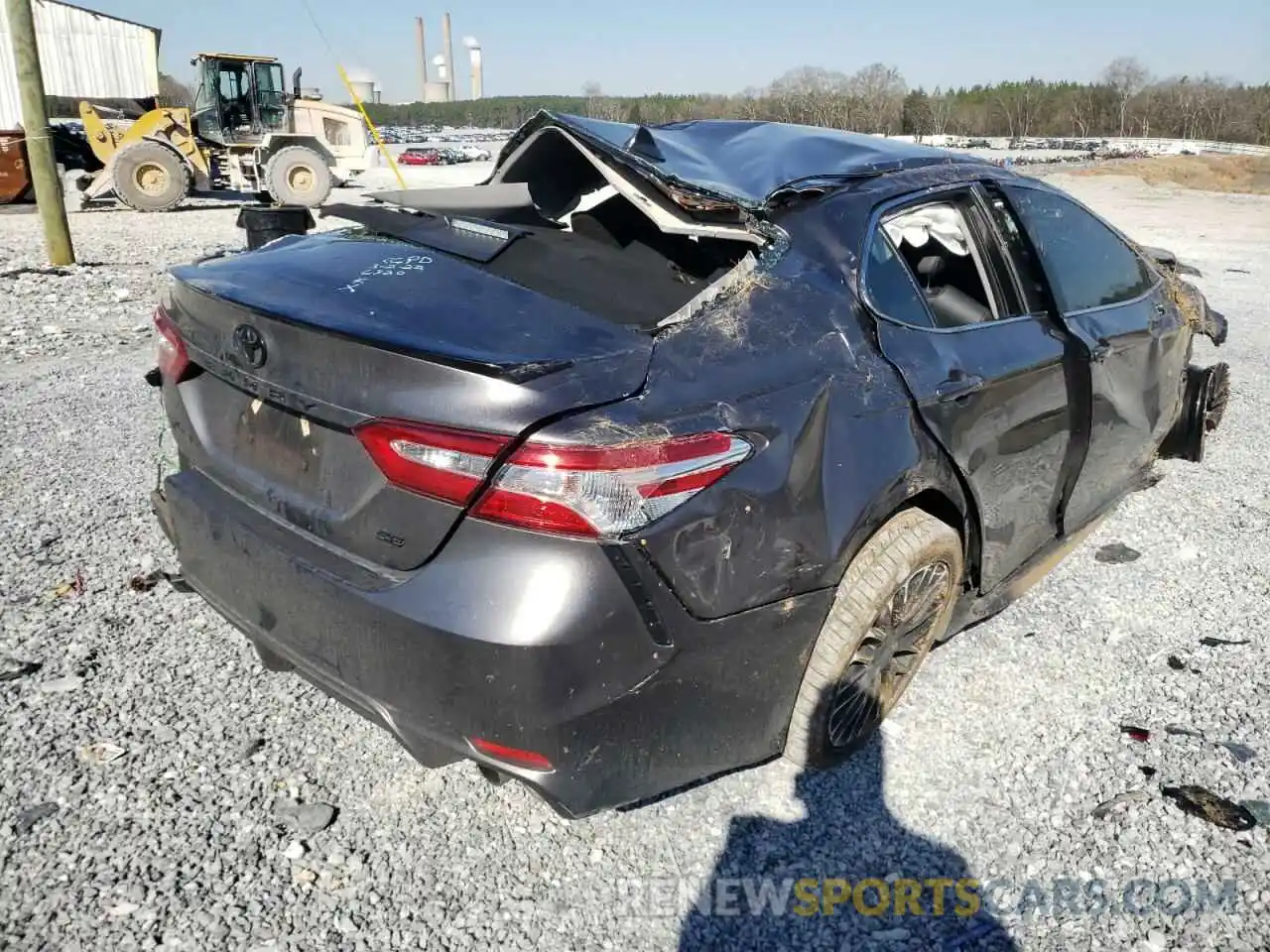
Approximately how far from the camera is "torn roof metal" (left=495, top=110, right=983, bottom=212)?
8.86 feet

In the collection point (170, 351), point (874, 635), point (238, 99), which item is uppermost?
point (238, 99)

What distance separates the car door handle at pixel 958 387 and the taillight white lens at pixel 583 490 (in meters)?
1.02

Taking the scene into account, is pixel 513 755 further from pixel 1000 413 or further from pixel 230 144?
pixel 230 144

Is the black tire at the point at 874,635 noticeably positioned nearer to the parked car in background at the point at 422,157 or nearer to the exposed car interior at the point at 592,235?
the exposed car interior at the point at 592,235

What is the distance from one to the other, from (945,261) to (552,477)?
7.46 feet

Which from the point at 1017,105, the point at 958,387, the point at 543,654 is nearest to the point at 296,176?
the point at 958,387

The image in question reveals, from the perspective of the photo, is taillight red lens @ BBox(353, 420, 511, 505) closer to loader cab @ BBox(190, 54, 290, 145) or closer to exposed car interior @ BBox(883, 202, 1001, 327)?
exposed car interior @ BBox(883, 202, 1001, 327)

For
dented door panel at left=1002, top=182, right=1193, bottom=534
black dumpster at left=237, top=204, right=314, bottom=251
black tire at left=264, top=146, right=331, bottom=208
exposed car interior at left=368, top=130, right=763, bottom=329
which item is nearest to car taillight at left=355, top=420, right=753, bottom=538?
exposed car interior at left=368, top=130, right=763, bottom=329

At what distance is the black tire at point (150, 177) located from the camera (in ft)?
59.2

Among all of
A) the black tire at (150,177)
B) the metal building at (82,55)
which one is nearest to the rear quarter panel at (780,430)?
the black tire at (150,177)

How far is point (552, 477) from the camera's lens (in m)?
1.87

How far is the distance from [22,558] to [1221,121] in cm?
9130

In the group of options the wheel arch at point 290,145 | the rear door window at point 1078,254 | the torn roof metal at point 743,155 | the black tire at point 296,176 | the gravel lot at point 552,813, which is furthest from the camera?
the wheel arch at point 290,145

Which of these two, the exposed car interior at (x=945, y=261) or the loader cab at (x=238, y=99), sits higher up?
the loader cab at (x=238, y=99)
